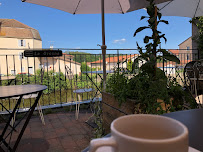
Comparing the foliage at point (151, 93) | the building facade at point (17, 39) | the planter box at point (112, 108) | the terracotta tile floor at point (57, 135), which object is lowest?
the terracotta tile floor at point (57, 135)

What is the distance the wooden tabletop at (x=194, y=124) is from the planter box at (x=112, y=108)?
0.99m

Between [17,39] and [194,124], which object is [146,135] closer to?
[194,124]

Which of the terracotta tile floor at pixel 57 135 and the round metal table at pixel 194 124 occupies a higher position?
the round metal table at pixel 194 124

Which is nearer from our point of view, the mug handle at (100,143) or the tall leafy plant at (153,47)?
the mug handle at (100,143)

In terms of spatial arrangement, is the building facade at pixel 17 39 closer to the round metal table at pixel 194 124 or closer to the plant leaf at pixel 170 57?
the plant leaf at pixel 170 57

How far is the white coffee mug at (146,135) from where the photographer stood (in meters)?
0.23

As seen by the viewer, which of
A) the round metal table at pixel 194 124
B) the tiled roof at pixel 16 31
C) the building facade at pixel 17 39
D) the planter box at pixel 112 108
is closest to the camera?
the round metal table at pixel 194 124

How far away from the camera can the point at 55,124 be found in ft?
10.5

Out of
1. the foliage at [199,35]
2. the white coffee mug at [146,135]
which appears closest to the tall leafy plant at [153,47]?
the white coffee mug at [146,135]

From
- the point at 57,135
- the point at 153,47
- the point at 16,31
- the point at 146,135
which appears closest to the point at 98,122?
the point at 57,135

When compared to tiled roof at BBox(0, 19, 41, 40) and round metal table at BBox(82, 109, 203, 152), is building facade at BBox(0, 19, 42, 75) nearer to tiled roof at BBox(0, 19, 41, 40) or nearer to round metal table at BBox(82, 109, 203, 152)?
tiled roof at BBox(0, 19, 41, 40)

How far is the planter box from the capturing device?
161cm

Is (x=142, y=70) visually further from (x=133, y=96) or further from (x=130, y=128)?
(x=130, y=128)

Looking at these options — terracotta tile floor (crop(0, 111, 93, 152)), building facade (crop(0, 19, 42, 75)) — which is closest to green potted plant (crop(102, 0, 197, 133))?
terracotta tile floor (crop(0, 111, 93, 152))
